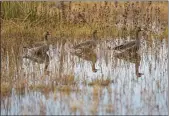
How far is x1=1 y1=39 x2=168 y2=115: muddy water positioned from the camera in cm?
803

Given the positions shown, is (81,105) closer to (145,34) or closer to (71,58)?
(71,58)

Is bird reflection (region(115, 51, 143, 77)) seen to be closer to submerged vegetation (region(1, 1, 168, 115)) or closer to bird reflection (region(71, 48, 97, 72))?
submerged vegetation (region(1, 1, 168, 115))

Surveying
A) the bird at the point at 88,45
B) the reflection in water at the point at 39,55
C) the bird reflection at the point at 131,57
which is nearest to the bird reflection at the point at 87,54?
the bird at the point at 88,45

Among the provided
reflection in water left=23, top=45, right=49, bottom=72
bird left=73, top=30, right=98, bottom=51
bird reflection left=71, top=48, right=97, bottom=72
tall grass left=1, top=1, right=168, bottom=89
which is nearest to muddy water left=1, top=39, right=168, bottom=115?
bird reflection left=71, top=48, right=97, bottom=72

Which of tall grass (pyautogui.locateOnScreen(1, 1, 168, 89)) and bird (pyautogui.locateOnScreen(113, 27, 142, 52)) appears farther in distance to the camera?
tall grass (pyautogui.locateOnScreen(1, 1, 168, 89))

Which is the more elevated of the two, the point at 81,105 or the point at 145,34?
the point at 145,34

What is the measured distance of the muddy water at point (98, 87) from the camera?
26.3ft

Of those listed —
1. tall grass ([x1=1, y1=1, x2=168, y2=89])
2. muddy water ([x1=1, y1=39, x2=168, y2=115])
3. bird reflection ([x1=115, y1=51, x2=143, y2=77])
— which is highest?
tall grass ([x1=1, y1=1, x2=168, y2=89])

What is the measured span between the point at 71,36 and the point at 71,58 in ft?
9.10

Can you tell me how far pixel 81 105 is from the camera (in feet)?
26.4

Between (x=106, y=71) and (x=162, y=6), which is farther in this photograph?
(x=162, y=6)

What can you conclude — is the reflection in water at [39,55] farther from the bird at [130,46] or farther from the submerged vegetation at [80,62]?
the bird at [130,46]

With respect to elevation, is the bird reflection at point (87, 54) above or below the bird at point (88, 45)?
below

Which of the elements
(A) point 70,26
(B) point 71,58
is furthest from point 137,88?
(A) point 70,26
